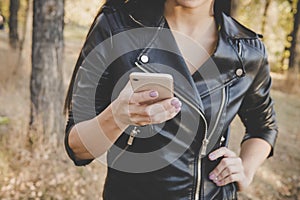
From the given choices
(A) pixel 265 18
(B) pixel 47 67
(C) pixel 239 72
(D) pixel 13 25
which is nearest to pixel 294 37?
(A) pixel 265 18

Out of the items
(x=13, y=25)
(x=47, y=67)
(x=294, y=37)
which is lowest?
(x=294, y=37)

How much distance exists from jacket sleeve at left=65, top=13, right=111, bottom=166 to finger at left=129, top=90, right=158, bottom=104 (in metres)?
0.24

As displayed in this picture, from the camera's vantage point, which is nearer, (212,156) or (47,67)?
(212,156)

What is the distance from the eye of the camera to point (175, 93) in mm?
1188

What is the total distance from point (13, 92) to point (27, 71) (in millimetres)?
1512

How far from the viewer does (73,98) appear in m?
1.22

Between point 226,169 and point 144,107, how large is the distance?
0.47 m

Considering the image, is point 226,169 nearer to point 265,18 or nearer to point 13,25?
point 13,25

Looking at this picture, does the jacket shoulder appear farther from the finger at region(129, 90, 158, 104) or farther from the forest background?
the forest background

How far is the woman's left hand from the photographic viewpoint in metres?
1.30

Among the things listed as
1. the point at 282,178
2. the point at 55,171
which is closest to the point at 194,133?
the point at 55,171

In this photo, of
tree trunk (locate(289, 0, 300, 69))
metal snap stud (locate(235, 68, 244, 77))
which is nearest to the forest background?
metal snap stud (locate(235, 68, 244, 77))

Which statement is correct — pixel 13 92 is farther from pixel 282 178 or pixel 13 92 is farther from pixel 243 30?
pixel 243 30

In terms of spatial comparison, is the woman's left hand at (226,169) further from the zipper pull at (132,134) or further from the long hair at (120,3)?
the long hair at (120,3)
